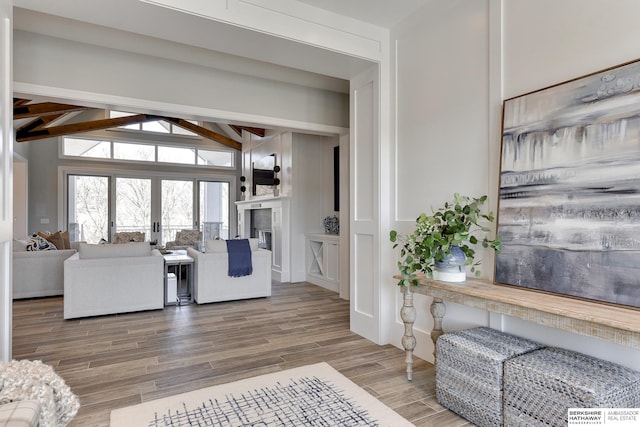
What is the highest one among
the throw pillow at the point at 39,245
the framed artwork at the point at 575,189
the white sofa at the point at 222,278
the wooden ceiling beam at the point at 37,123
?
the wooden ceiling beam at the point at 37,123

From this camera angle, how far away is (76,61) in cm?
352

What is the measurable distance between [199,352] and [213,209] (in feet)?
24.8

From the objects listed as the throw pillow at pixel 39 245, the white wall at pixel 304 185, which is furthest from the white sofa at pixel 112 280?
the white wall at pixel 304 185

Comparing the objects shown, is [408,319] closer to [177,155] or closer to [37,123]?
[37,123]

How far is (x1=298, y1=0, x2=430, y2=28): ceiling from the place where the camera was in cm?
288

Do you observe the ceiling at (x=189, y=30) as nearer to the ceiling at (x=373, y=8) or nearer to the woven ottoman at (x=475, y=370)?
the ceiling at (x=373, y=8)

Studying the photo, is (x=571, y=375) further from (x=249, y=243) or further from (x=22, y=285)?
(x=22, y=285)

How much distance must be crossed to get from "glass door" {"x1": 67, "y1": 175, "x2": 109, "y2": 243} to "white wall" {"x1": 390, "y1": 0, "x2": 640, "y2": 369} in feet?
27.7

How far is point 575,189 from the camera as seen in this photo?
6.07 feet

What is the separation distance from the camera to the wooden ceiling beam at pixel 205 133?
8.88 m

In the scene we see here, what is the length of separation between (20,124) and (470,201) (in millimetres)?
8656

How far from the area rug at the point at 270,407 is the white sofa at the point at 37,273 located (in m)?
4.16

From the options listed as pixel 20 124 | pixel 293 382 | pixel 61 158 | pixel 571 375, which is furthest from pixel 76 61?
pixel 61 158

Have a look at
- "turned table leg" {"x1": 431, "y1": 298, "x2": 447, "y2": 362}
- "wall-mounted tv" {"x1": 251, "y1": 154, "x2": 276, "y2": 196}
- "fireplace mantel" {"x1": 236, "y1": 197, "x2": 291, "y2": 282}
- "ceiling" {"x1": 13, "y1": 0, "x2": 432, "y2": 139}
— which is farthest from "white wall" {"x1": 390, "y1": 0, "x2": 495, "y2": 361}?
"wall-mounted tv" {"x1": 251, "y1": 154, "x2": 276, "y2": 196}
